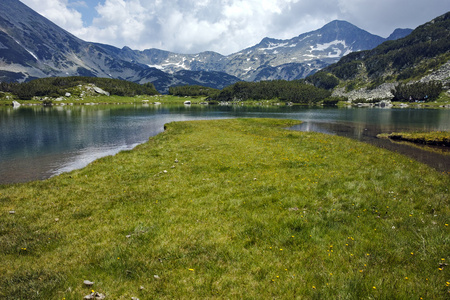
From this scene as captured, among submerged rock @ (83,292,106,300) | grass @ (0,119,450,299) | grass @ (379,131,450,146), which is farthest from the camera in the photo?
grass @ (379,131,450,146)

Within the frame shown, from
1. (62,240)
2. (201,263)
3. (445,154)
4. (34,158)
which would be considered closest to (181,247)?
(201,263)

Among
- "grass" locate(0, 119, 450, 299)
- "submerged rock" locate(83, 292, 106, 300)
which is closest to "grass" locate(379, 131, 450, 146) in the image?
"grass" locate(0, 119, 450, 299)

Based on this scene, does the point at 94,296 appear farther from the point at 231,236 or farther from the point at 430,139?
the point at 430,139

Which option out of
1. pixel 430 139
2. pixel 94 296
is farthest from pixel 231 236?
pixel 430 139

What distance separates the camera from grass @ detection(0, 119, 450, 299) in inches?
289

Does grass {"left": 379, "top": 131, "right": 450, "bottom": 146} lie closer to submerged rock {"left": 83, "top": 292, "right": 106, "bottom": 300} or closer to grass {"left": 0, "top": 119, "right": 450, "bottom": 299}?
grass {"left": 0, "top": 119, "right": 450, "bottom": 299}

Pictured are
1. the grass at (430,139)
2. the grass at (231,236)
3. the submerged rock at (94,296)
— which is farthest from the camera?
the grass at (430,139)

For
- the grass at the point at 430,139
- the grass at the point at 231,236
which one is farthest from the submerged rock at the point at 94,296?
the grass at the point at 430,139

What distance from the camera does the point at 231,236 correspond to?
10.3 meters

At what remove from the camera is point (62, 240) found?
10.4m

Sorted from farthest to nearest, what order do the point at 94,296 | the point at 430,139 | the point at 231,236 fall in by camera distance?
the point at 430,139
the point at 231,236
the point at 94,296

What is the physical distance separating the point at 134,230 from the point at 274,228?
6885 mm

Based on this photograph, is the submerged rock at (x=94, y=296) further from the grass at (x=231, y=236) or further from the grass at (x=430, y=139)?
the grass at (x=430, y=139)

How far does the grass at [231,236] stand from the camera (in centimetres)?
734
